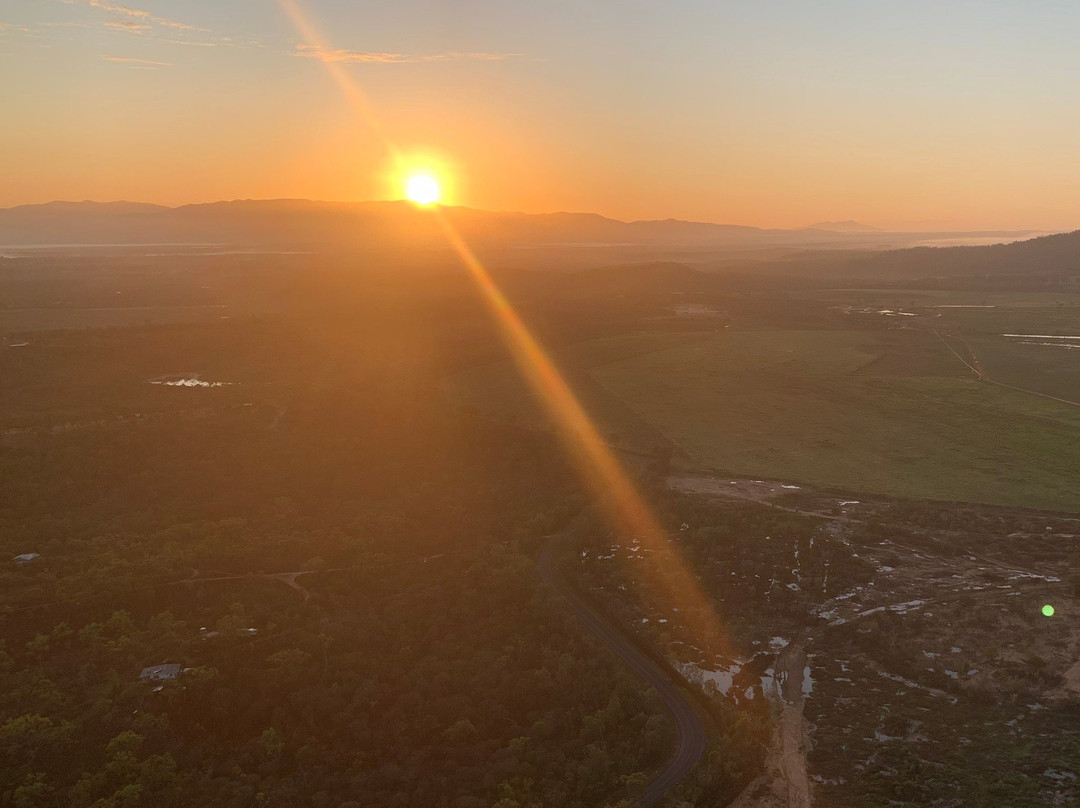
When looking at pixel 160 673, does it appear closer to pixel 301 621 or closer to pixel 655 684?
pixel 301 621

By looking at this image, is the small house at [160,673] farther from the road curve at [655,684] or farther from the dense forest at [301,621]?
the road curve at [655,684]

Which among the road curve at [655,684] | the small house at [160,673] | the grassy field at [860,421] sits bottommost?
the road curve at [655,684]

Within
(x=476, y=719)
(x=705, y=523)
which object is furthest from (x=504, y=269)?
(x=476, y=719)

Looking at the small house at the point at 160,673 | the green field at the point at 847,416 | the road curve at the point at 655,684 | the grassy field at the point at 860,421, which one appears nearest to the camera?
the road curve at the point at 655,684

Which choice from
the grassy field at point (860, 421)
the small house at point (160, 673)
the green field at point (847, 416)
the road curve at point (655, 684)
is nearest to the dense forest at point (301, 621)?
the small house at point (160, 673)

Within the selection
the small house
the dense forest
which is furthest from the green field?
the small house

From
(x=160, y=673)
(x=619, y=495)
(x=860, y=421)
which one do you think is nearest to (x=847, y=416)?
(x=860, y=421)
